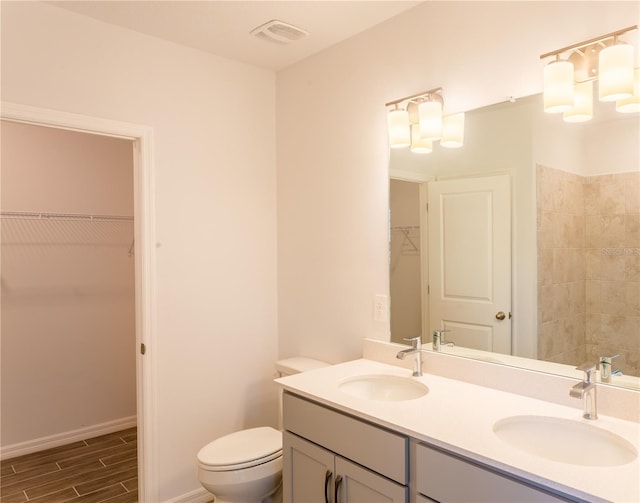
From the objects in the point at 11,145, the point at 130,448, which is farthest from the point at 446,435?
the point at 11,145

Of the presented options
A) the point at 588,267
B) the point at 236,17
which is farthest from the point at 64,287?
the point at 588,267

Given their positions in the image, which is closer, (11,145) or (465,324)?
(465,324)

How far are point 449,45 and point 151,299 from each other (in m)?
1.88

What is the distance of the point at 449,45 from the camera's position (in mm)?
2004

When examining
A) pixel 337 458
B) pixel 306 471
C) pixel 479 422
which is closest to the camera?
pixel 479 422

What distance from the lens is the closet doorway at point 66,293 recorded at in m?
3.21

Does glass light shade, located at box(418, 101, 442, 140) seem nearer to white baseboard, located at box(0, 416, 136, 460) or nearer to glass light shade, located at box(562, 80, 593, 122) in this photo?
glass light shade, located at box(562, 80, 593, 122)

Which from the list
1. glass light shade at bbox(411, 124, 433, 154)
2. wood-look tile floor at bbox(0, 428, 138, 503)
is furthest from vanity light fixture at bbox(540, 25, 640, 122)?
wood-look tile floor at bbox(0, 428, 138, 503)

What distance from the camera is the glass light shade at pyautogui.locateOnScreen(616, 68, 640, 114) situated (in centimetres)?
149

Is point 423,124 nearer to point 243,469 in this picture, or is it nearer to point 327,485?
point 327,485

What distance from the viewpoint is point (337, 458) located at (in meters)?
1.65

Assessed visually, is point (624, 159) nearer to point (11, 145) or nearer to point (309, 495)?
point (309, 495)

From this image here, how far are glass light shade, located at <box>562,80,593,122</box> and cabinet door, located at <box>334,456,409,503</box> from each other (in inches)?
54.1

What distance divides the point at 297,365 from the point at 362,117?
138 cm
